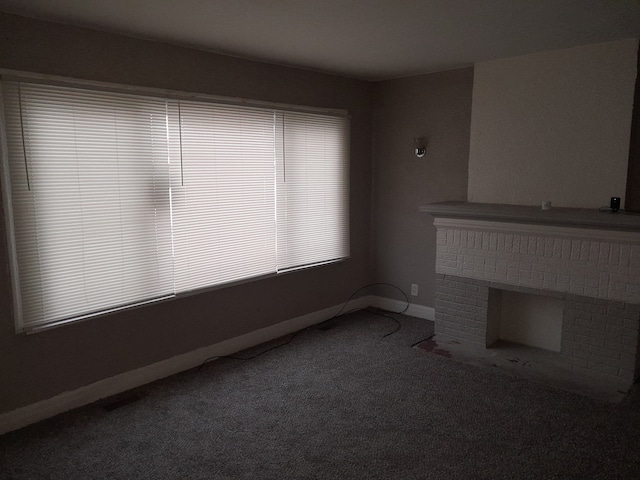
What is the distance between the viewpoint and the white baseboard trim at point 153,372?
277cm

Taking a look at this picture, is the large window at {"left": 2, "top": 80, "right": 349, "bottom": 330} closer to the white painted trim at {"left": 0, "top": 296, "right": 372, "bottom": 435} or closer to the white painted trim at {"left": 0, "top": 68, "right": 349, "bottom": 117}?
the white painted trim at {"left": 0, "top": 68, "right": 349, "bottom": 117}

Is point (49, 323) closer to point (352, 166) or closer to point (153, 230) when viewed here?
point (153, 230)

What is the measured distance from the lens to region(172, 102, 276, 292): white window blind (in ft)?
11.0

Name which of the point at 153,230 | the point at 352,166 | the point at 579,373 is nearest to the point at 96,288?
the point at 153,230

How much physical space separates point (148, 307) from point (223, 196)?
0.97m

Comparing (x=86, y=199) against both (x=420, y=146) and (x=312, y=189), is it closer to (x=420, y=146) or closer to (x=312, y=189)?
(x=312, y=189)

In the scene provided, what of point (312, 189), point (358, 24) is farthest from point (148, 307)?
point (358, 24)

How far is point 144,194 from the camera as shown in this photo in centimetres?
314

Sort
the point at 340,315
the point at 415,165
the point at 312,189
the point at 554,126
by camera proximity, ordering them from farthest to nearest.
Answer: the point at 340,315
the point at 415,165
the point at 312,189
the point at 554,126

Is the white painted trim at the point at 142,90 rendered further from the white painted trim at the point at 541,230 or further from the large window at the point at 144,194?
the white painted trim at the point at 541,230

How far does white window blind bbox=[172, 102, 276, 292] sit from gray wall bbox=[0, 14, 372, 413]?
0.57 feet

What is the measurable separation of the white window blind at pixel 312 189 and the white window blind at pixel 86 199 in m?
1.11

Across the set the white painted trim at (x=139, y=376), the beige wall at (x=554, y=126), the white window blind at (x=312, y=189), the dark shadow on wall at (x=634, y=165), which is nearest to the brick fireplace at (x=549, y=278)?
the beige wall at (x=554, y=126)

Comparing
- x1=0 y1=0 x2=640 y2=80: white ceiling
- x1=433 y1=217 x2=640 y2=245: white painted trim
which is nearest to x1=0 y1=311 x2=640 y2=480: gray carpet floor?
x1=433 y1=217 x2=640 y2=245: white painted trim
